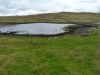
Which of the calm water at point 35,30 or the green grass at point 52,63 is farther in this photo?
the calm water at point 35,30

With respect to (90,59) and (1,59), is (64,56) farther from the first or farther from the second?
(1,59)

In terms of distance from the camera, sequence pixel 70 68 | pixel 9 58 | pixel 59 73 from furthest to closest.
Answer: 1. pixel 9 58
2. pixel 70 68
3. pixel 59 73

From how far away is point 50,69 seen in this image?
2983 cm

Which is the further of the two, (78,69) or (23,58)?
(23,58)

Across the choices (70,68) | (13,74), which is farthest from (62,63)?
(13,74)

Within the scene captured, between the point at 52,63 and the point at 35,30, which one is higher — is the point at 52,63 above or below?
above

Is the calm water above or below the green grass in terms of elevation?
below

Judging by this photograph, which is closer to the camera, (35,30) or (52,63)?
(52,63)

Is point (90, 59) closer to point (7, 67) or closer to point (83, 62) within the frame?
point (83, 62)

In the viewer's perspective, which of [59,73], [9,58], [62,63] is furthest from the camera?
[9,58]

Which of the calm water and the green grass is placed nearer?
the green grass

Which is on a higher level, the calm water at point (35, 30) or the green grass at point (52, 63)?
the green grass at point (52, 63)

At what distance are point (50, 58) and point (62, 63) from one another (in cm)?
368

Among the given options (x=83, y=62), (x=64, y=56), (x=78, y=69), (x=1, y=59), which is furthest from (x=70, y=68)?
(x=1, y=59)
